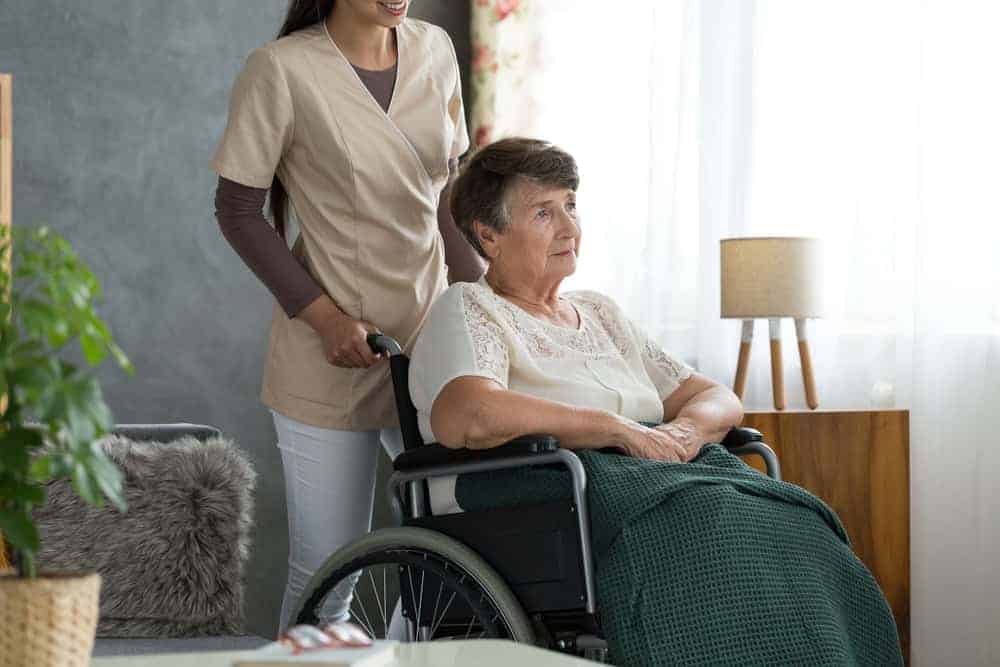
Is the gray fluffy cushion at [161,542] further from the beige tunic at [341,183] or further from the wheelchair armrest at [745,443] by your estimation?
the wheelchair armrest at [745,443]

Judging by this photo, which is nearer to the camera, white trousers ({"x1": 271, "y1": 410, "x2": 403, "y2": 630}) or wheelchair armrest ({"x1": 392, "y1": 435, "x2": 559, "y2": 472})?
wheelchair armrest ({"x1": 392, "y1": 435, "x2": 559, "y2": 472})

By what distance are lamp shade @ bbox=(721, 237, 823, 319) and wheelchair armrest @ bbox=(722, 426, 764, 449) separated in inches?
22.5

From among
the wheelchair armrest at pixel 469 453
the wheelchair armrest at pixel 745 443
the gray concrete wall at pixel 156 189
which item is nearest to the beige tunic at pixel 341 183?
the wheelchair armrest at pixel 469 453

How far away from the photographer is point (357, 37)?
224cm

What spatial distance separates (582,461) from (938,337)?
4.12 ft

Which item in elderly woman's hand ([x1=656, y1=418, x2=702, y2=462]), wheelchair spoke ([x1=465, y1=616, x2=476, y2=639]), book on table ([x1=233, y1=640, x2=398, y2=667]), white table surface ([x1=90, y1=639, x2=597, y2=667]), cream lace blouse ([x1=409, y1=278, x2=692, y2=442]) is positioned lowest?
wheelchair spoke ([x1=465, y1=616, x2=476, y2=639])

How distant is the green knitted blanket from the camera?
1737mm

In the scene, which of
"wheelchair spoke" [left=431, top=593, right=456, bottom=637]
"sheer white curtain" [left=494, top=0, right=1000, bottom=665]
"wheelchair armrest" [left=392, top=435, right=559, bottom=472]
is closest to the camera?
"wheelchair armrest" [left=392, top=435, right=559, bottom=472]

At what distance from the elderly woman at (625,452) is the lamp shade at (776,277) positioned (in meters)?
0.47

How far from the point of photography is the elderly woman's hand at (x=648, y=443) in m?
2.01

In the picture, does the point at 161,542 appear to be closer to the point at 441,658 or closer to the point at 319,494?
the point at 319,494

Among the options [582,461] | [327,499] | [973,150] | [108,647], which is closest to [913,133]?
[973,150]

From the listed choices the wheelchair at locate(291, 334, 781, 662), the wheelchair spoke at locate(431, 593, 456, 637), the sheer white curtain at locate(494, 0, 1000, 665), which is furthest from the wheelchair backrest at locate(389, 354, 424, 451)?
the sheer white curtain at locate(494, 0, 1000, 665)

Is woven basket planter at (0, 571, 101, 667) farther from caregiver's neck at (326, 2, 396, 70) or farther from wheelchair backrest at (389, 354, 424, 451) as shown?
caregiver's neck at (326, 2, 396, 70)
